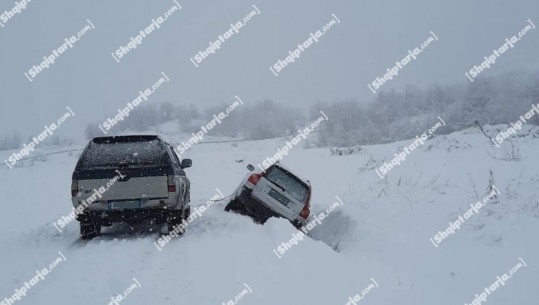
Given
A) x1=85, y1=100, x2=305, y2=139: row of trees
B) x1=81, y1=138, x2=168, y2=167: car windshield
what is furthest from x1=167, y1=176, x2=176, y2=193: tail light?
x1=85, y1=100, x2=305, y2=139: row of trees

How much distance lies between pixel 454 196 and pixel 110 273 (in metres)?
7.41

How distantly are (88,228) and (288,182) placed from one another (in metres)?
4.58

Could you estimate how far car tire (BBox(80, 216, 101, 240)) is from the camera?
813 centimetres

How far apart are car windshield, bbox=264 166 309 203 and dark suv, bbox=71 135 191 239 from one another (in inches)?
111

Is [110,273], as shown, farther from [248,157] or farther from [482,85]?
[482,85]

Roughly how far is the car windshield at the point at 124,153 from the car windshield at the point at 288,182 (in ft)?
9.70

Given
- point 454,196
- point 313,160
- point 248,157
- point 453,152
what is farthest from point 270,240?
point 248,157

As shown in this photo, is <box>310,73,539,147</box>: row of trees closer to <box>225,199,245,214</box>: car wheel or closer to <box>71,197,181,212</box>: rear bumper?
<box>225,199,245,214</box>: car wheel

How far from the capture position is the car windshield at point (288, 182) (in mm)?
10609

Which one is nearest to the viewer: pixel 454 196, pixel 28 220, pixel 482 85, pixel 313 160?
pixel 454 196

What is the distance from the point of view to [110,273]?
6121mm

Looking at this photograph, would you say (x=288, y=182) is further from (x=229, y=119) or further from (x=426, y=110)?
(x=229, y=119)

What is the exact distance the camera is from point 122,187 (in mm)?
7973

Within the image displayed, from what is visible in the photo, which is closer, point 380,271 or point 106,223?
point 380,271
